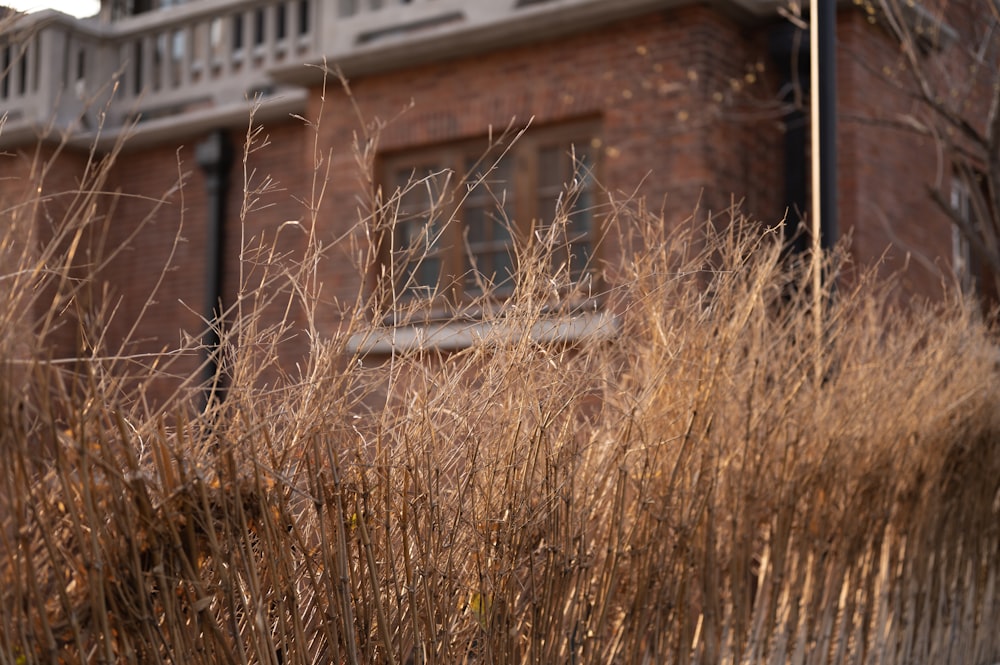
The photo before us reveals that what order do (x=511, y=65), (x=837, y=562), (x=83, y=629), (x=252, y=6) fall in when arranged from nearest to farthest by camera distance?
1. (x=83, y=629)
2. (x=837, y=562)
3. (x=511, y=65)
4. (x=252, y=6)

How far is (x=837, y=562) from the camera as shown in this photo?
13.8 ft

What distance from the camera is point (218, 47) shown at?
1078 centimetres

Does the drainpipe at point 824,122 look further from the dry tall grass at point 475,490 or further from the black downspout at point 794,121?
the black downspout at point 794,121

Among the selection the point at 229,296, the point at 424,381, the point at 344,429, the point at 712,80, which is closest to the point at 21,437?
the point at 344,429

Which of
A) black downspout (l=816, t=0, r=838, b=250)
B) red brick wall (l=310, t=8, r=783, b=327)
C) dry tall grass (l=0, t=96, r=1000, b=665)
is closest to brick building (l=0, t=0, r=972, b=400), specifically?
red brick wall (l=310, t=8, r=783, b=327)

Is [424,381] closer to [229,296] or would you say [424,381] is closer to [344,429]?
[344,429]

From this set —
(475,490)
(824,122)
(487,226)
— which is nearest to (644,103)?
(487,226)

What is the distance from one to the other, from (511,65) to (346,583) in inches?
255

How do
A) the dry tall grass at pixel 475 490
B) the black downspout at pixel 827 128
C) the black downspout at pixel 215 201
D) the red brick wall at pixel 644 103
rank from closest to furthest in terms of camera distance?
1. the dry tall grass at pixel 475 490
2. the black downspout at pixel 827 128
3. the red brick wall at pixel 644 103
4. the black downspout at pixel 215 201

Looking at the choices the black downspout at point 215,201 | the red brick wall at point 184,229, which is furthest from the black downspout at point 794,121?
the black downspout at point 215,201

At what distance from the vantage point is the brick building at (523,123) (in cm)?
776

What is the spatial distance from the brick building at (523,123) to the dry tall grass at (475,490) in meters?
2.86

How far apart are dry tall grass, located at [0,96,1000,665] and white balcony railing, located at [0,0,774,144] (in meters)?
4.78

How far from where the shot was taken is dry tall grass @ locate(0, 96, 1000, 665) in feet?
6.44
